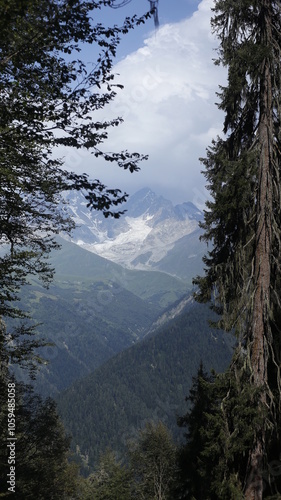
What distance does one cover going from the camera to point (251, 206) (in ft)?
30.6

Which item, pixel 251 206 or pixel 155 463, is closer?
pixel 251 206

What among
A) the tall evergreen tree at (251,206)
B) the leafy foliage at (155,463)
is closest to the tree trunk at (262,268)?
the tall evergreen tree at (251,206)

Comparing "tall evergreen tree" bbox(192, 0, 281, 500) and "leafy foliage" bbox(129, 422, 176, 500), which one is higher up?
"tall evergreen tree" bbox(192, 0, 281, 500)

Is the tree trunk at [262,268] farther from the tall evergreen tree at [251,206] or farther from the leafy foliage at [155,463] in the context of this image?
the leafy foliage at [155,463]

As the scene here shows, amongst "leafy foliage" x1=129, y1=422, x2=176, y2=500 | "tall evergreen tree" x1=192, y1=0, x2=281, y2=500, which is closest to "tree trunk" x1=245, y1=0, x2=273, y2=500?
"tall evergreen tree" x1=192, y1=0, x2=281, y2=500

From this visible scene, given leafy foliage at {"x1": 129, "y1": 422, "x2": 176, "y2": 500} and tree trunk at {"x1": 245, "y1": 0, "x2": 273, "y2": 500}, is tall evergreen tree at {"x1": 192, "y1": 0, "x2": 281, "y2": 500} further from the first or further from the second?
leafy foliage at {"x1": 129, "y1": 422, "x2": 176, "y2": 500}

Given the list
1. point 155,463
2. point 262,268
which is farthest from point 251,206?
point 155,463

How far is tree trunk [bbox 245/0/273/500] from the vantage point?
25.3ft

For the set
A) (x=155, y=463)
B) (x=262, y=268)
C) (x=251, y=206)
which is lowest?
(x=155, y=463)

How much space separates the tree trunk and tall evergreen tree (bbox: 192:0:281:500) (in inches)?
0.8

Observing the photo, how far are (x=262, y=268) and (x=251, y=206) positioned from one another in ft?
5.14

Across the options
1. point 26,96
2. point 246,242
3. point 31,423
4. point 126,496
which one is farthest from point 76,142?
point 126,496

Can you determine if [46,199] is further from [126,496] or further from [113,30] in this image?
[126,496]

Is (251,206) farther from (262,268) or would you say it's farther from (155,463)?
(155,463)
